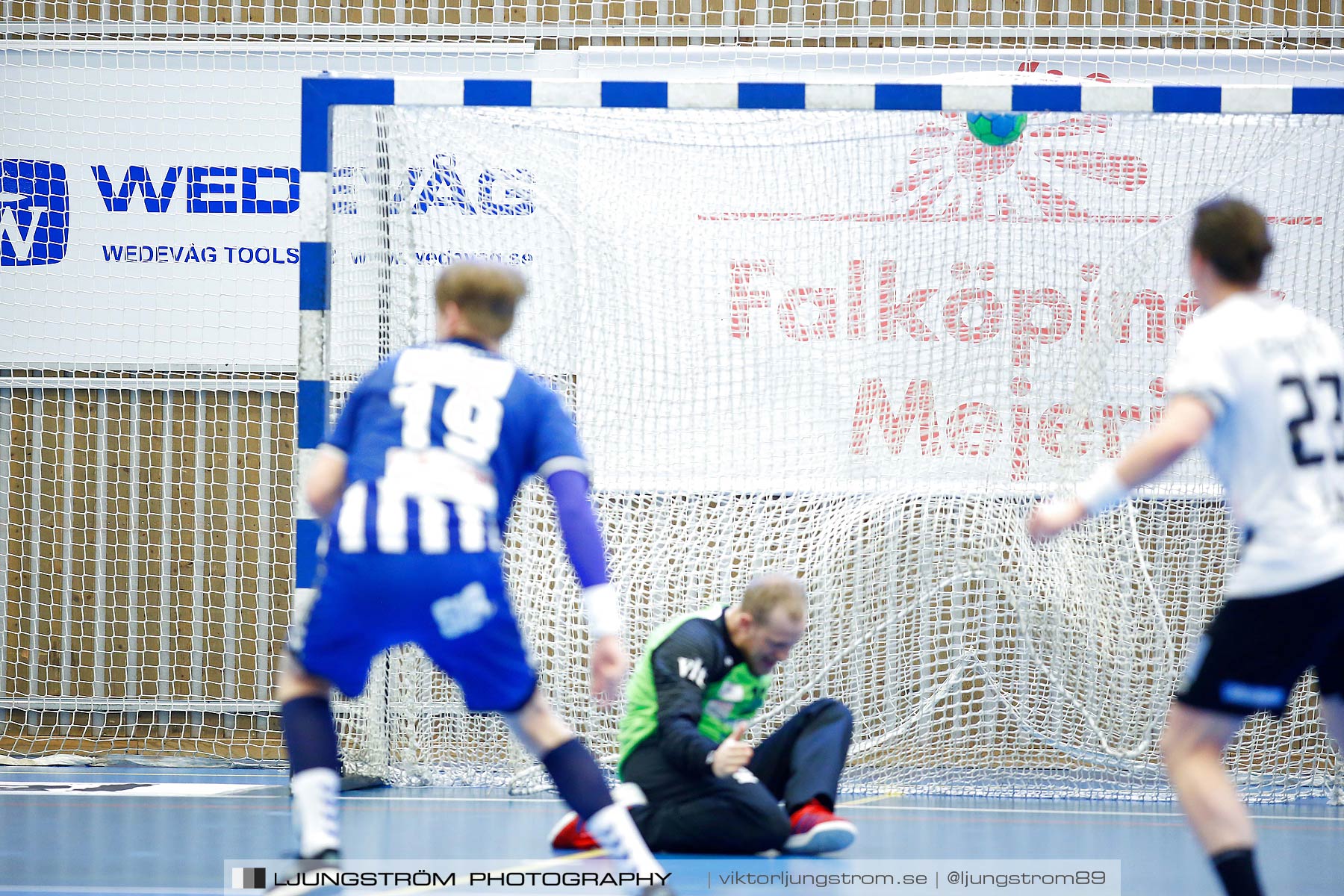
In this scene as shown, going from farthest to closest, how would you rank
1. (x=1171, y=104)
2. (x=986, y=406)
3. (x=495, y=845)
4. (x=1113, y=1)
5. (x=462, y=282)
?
(x=1113, y=1)
(x=986, y=406)
(x=1171, y=104)
(x=495, y=845)
(x=462, y=282)

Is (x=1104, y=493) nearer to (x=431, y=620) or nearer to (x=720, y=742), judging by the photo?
(x=431, y=620)

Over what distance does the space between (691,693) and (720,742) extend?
40cm

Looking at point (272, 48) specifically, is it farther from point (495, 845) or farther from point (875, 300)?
point (495, 845)

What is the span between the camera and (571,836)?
5.02 meters

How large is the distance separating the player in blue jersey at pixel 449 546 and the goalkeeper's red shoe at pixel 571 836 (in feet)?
4.98

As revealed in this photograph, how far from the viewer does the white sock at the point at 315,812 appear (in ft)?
11.3

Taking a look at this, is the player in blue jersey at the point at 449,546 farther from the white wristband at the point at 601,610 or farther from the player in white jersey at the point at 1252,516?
the player in white jersey at the point at 1252,516

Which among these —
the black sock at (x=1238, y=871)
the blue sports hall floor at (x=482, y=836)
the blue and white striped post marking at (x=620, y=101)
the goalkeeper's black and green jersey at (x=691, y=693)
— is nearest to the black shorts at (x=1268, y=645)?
the black sock at (x=1238, y=871)

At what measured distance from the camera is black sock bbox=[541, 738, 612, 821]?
11.3ft

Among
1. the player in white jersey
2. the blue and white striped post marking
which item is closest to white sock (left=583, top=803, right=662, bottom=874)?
the player in white jersey

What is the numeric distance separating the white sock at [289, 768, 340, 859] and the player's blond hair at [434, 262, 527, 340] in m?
1.12

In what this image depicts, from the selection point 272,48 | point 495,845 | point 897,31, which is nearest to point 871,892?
point 495,845

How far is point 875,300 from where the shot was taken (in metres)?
7.32

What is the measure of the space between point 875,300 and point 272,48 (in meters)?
4.25
